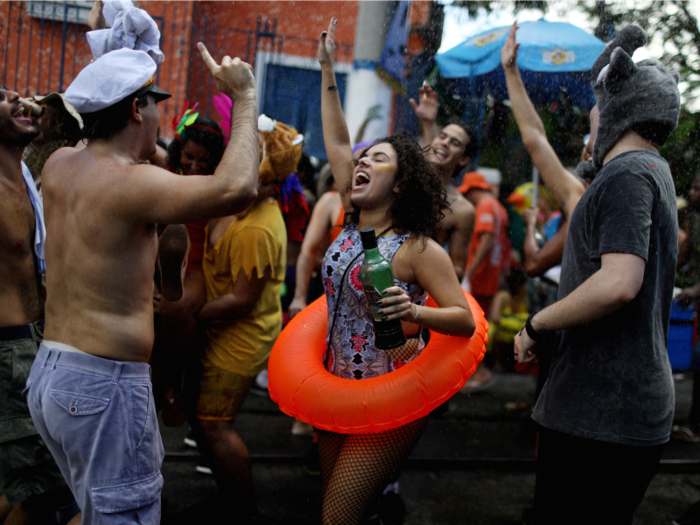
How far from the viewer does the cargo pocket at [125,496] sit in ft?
5.71

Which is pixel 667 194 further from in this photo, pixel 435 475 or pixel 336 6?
pixel 336 6

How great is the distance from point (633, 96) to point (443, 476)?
2.88 meters

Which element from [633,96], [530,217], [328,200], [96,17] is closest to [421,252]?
[633,96]

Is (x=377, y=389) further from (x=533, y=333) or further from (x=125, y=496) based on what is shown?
(x=125, y=496)

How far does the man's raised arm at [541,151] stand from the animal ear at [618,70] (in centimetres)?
59

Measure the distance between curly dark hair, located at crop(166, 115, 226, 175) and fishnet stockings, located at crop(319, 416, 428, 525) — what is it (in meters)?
1.74

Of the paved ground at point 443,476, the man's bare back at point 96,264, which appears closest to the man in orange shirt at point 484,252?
the paved ground at point 443,476

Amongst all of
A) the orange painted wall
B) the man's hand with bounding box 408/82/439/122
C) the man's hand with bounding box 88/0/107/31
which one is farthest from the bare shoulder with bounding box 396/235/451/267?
the orange painted wall

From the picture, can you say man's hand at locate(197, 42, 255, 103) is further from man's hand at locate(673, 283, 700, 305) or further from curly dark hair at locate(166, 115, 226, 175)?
man's hand at locate(673, 283, 700, 305)

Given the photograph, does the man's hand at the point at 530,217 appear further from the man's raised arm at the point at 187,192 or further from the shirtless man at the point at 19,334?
the shirtless man at the point at 19,334

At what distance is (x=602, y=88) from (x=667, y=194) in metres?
0.49

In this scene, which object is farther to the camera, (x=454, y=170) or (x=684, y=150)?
(x=684, y=150)

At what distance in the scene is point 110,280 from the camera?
1792 mm

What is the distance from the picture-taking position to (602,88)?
2.20 m
